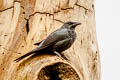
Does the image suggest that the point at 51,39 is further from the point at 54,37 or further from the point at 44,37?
the point at 44,37

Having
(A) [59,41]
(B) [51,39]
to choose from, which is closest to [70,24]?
(A) [59,41]

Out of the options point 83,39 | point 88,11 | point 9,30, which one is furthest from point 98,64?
point 9,30

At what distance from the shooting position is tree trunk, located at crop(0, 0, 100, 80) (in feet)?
17.6

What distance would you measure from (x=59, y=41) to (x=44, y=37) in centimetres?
19

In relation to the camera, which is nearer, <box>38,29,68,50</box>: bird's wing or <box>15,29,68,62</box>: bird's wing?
<box>15,29,68,62</box>: bird's wing

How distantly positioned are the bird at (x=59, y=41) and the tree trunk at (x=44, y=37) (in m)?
0.09

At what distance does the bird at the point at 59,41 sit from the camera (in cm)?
573

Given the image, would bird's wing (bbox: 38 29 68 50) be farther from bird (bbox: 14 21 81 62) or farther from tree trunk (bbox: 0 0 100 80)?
tree trunk (bbox: 0 0 100 80)

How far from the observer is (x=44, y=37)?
19.4 feet

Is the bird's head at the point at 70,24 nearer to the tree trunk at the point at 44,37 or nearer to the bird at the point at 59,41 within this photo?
the bird at the point at 59,41

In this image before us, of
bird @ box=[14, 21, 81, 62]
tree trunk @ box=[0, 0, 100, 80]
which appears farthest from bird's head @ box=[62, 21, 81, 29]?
tree trunk @ box=[0, 0, 100, 80]

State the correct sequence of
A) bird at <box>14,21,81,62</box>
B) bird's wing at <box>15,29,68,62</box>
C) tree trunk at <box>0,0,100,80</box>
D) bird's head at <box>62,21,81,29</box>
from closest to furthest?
1. tree trunk at <box>0,0,100,80</box>
2. bird's wing at <box>15,29,68,62</box>
3. bird at <box>14,21,81,62</box>
4. bird's head at <box>62,21,81,29</box>

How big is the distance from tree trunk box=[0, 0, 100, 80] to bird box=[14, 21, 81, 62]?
0.09 metres

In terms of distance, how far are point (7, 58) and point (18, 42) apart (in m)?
0.28
